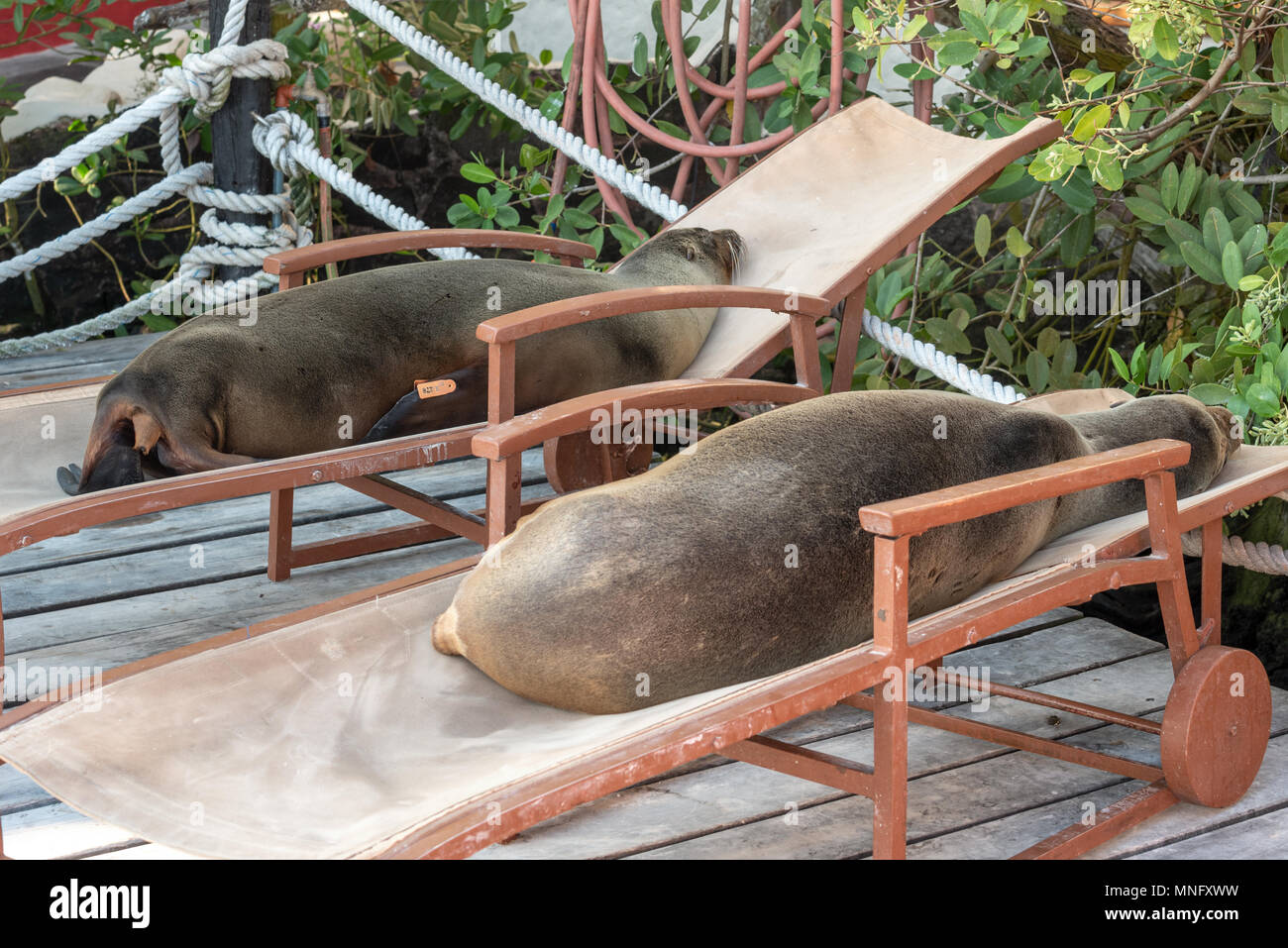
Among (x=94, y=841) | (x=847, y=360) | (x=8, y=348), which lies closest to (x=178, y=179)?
(x=8, y=348)

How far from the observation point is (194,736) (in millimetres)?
1630

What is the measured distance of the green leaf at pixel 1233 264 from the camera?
248 cm

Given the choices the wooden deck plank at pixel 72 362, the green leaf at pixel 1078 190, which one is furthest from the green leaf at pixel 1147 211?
the wooden deck plank at pixel 72 362

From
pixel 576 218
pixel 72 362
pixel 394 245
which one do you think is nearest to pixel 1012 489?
pixel 394 245

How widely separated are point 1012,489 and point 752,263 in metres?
1.70

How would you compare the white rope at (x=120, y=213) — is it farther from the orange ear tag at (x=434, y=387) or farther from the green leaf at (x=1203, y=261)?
the green leaf at (x=1203, y=261)

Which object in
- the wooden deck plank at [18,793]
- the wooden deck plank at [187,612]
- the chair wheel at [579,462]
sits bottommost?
the wooden deck plank at [18,793]

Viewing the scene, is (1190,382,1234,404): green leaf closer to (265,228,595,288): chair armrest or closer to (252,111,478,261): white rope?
(265,228,595,288): chair armrest

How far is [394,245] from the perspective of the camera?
3.05 metres

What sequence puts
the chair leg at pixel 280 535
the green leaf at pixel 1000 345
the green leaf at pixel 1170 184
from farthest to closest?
the green leaf at pixel 1000 345 → the chair leg at pixel 280 535 → the green leaf at pixel 1170 184

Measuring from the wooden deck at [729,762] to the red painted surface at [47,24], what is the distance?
2.82 meters

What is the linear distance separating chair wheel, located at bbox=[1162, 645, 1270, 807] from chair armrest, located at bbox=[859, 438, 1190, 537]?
0.31 metres

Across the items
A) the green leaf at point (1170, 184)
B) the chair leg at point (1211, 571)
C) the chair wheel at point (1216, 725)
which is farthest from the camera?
the green leaf at point (1170, 184)

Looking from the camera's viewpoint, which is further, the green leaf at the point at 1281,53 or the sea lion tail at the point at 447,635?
the green leaf at the point at 1281,53
